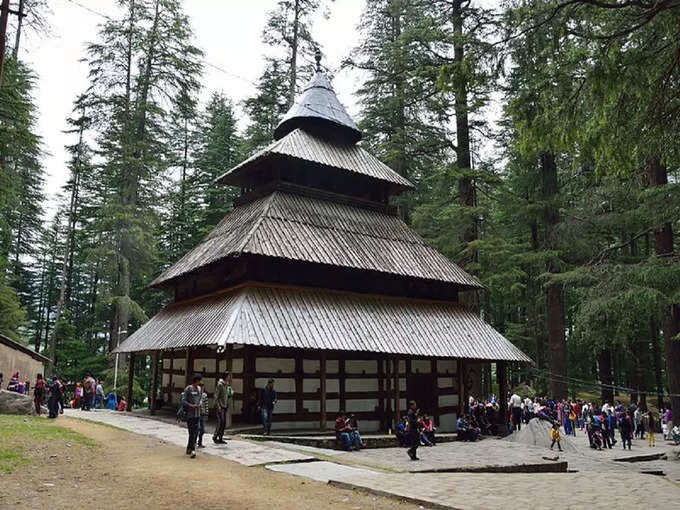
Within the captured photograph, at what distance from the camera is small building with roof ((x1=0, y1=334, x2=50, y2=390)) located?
23312 millimetres

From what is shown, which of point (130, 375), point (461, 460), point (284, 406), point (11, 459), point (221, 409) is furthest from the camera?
point (130, 375)

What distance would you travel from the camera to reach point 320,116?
23469 mm

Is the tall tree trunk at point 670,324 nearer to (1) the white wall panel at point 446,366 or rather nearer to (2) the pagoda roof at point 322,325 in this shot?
(2) the pagoda roof at point 322,325

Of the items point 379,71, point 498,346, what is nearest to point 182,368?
point 498,346

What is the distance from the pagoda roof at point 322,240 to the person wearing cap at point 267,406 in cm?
406

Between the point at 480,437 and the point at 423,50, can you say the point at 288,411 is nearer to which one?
the point at 480,437

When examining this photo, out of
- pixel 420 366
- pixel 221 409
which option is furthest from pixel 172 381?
→ pixel 221 409

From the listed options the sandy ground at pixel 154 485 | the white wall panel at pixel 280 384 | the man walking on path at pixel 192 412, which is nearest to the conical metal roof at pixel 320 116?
the white wall panel at pixel 280 384

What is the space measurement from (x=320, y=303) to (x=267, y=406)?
157 inches

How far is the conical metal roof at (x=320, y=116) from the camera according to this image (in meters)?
23.7

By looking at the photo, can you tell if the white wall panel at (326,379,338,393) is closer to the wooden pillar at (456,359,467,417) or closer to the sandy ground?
the wooden pillar at (456,359,467,417)

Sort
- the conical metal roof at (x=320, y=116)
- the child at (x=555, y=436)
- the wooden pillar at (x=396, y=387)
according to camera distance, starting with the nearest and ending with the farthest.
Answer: the wooden pillar at (x=396, y=387), the child at (x=555, y=436), the conical metal roof at (x=320, y=116)

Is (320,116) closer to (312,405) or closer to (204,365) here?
(204,365)

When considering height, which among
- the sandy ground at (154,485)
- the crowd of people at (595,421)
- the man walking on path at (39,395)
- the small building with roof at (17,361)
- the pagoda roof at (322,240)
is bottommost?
the crowd of people at (595,421)
